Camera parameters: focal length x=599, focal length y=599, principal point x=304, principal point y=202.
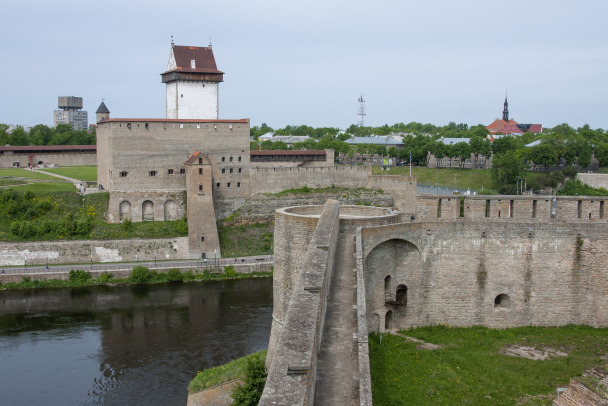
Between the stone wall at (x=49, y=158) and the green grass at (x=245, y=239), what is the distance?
25251 mm

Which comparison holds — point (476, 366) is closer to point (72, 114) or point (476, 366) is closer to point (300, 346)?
point (300, 346)

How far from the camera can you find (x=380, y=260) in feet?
56.7

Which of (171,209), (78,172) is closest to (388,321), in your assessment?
(171,209)

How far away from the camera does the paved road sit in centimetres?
3303

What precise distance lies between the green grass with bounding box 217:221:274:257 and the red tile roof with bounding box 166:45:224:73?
41.8 feet

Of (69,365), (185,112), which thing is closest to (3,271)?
(69,365)

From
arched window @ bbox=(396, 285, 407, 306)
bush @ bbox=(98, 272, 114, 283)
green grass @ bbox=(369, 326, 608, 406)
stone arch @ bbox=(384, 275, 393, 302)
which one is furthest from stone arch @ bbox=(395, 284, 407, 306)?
bush @ bbox=(98, 272, 114, 283)

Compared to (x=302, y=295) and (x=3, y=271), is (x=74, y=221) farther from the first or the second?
(x=302, y=295)

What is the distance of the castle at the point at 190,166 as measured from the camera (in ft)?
124

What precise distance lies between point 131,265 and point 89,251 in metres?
2.91

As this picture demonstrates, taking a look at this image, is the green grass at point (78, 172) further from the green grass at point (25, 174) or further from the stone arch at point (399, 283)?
the stone arch at point (399, 283)

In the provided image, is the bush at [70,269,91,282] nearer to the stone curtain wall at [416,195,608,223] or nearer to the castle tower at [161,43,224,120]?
the castle tower at [161,43,224,120]

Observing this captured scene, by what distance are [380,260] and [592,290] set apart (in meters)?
6.99

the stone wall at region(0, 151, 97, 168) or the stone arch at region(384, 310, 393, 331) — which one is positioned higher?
the stone wall at region(0, 151, 97, 168)
